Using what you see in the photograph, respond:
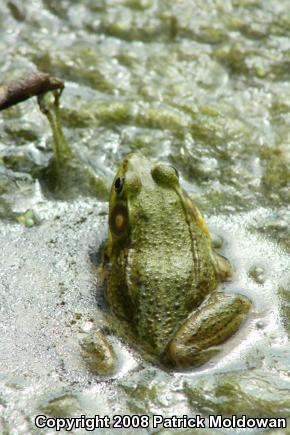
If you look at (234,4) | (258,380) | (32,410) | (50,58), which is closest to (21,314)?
(32,410)

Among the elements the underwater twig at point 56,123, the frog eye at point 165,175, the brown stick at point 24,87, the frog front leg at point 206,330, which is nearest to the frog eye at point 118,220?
the frog eye at point 165,175

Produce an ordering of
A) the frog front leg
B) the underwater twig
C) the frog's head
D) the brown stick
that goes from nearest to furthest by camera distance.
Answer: the frog front leg, the frog's head, the brown stick, the underwater twig

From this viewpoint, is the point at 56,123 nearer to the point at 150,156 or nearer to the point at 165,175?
the point at 150,156

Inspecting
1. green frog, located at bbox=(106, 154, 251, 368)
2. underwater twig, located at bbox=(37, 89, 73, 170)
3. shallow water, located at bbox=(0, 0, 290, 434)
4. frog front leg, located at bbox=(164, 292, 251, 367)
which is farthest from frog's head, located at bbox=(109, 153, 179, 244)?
underwater twig, located at bbox=(37, 89, 73, 170)

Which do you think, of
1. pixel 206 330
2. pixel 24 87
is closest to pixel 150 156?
pixel 24 87

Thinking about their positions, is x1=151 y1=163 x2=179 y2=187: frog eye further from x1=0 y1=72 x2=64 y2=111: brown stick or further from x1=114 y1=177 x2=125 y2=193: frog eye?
x1=0 y1=72 x2=64 y2=111: brown stick

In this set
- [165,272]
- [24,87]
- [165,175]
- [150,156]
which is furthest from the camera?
[150,156]
